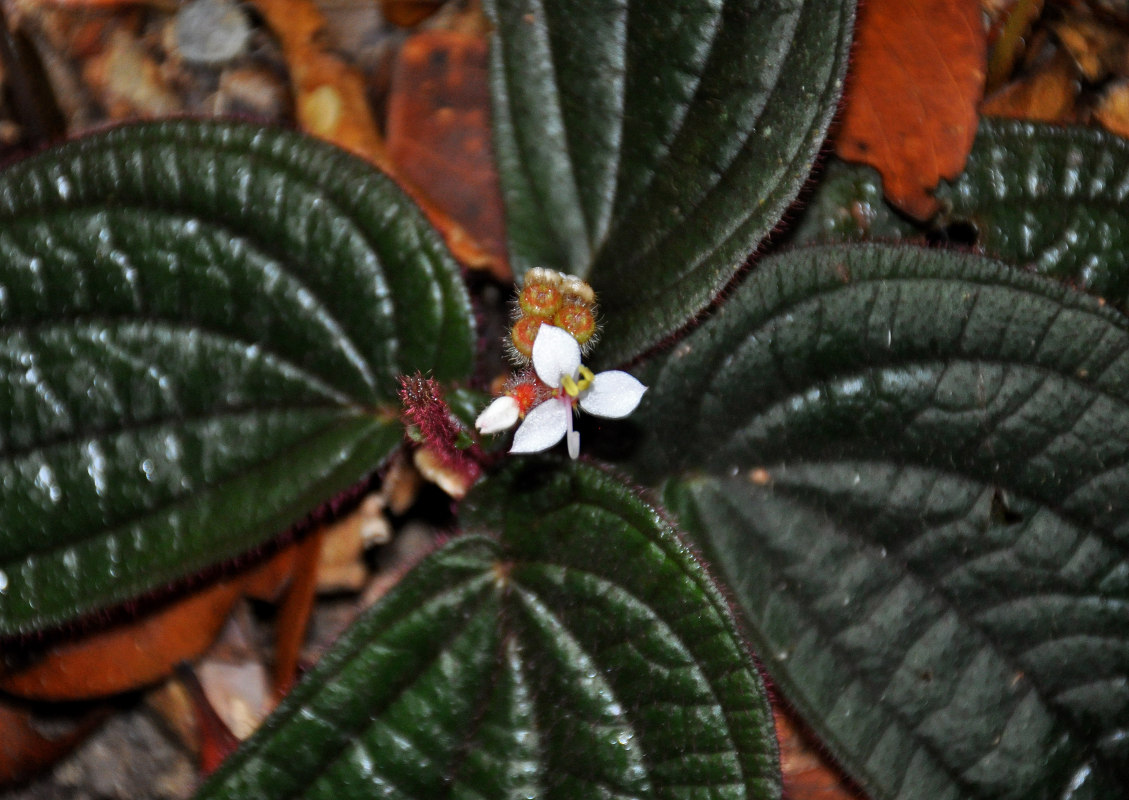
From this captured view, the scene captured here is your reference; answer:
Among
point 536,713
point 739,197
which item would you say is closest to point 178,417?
point 536,713

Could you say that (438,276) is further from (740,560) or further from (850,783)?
(850,783)

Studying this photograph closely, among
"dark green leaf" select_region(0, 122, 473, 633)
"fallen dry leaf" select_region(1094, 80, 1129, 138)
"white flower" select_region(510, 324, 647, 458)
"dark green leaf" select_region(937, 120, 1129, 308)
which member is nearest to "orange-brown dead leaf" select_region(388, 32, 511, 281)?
"dark green leaf" select_region(0, 122, 473, 633)

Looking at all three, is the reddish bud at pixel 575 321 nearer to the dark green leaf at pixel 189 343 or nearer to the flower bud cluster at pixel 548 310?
the flower bud cluster at pixel 548 310

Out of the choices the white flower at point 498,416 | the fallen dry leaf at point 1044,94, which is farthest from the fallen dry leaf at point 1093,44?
the white flower at point 498,416

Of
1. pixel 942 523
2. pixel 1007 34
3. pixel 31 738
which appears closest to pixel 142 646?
pixel 31 738

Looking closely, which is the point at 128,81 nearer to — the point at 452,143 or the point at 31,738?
the point at 452,143

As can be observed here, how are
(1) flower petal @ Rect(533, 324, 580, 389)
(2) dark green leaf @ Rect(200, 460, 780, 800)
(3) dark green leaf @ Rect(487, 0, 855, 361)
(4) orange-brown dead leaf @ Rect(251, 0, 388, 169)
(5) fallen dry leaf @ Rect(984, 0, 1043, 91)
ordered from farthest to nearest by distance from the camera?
1. (4) orange-brown dead leaf @ Rect(251, 0, 388, 169)
2. (5) fallen dry leaf @ Rect(984, 0, 1043, 91)
3. (3) dark green leaf @ Rect(487, 0, 855, 361)
4. (2) dark green leaf @ Rect(200, 460, 780, 800)
5. (1) flower petal @ Rect(533, 324, 580, 389)

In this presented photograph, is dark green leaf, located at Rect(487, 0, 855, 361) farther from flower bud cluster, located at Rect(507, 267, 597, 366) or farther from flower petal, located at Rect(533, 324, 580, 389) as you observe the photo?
flower petal, located at Rect(533, 324, 580, 389)
